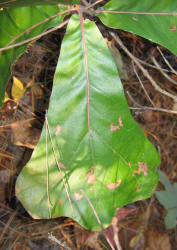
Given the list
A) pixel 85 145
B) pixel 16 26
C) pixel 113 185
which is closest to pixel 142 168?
pixel 113 185

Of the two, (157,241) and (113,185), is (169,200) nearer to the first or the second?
(157,241)

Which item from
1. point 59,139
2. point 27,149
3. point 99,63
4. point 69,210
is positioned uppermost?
A: point 99,63

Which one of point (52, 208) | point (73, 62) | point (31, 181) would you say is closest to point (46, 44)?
point (73, 62)

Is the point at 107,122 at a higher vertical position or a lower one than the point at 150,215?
higher

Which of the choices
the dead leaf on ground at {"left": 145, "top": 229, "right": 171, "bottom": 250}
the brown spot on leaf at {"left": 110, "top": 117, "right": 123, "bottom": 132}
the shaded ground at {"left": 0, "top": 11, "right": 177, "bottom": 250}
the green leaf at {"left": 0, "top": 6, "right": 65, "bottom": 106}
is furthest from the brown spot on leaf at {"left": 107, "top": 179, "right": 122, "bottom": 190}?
the dead leaf on ground at {"left": 145, "top": 229, "right": 171, "bottom": 250}

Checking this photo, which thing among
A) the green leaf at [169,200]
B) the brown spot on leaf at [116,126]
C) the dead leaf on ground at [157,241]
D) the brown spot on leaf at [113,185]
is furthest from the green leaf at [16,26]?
the dead leaf on ground at [157,241]

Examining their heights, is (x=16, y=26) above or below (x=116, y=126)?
above

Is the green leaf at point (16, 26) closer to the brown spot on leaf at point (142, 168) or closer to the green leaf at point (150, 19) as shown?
the green leaf at point (150, 19)

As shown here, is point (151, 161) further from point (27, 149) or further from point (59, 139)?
point (27, 149)
